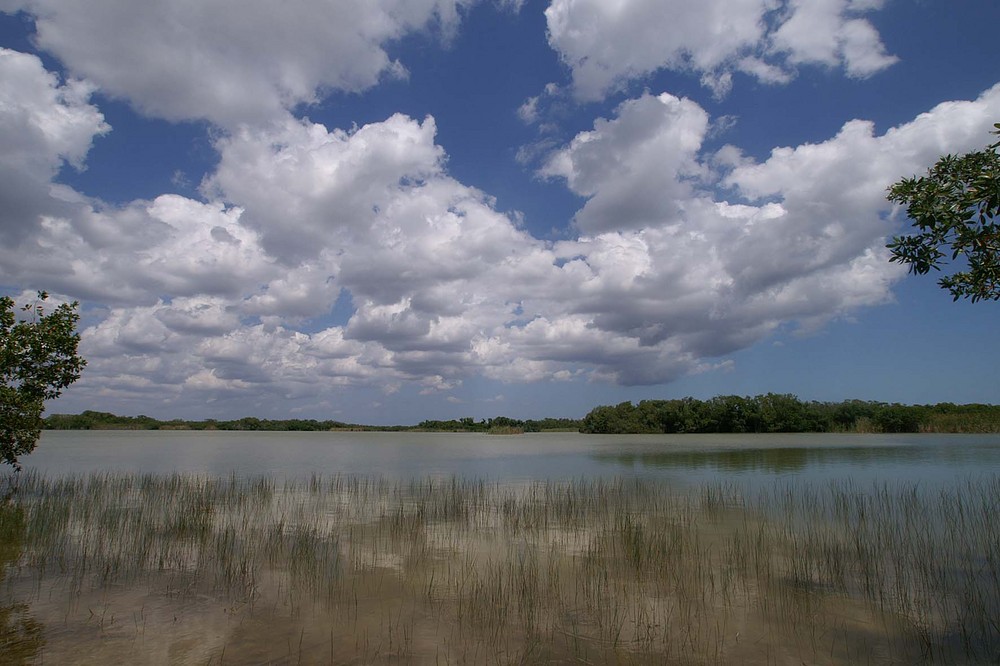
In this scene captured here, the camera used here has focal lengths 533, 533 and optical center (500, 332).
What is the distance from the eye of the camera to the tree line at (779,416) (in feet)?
256

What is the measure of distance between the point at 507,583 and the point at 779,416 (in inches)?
3405

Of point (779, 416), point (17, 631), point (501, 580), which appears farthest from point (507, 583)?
point (779, 416)

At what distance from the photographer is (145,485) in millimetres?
18500

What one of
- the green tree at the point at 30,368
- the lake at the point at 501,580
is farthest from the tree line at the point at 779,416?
the green tree at the point at 30,368

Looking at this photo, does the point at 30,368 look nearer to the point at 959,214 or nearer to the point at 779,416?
the point at 959,214

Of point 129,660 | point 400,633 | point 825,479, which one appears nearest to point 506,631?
point 400,633

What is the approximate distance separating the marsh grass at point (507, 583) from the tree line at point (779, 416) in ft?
237

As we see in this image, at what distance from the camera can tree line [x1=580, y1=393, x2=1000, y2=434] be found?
78000mm

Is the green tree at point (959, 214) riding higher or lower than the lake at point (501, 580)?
higher

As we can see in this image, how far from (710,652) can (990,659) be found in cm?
293

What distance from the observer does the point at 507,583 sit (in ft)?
26.3

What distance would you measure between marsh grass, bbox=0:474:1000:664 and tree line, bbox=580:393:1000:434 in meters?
72.4

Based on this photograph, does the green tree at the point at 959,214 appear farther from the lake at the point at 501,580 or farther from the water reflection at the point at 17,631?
the water reflection at the point at 17,631

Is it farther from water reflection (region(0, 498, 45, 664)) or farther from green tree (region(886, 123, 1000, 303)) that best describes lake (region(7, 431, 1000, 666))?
green tree (region(886, 123, 1000, 303))
